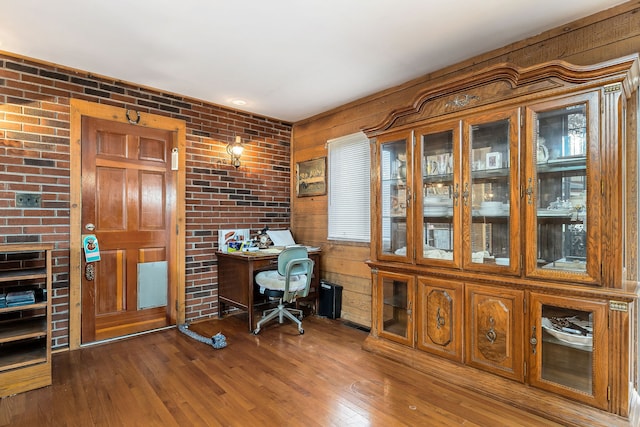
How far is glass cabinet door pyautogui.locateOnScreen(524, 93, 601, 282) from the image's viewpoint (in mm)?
1885

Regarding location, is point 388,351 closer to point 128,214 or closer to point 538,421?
point 538,421

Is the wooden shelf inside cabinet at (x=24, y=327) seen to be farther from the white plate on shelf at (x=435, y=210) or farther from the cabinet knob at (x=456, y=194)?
the cabinet knob at (x=456, y=194)

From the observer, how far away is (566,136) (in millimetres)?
2033

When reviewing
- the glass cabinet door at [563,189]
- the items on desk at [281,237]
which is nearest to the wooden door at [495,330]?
the glass cabinet door at [563,189]

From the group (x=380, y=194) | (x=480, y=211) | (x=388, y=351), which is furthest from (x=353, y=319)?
(x=480, y=211)

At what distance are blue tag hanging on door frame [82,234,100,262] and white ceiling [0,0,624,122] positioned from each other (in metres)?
1.60

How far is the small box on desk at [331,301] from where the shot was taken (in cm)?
392

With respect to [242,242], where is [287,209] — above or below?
above

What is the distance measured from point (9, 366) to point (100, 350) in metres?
0.78

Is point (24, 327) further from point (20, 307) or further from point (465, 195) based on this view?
point (465, 195)

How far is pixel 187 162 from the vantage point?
3752 millimetres

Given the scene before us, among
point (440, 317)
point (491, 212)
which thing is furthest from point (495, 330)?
point (491, 212)

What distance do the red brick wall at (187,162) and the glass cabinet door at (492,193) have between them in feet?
9.09

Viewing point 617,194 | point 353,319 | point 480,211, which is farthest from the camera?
point 353,319
